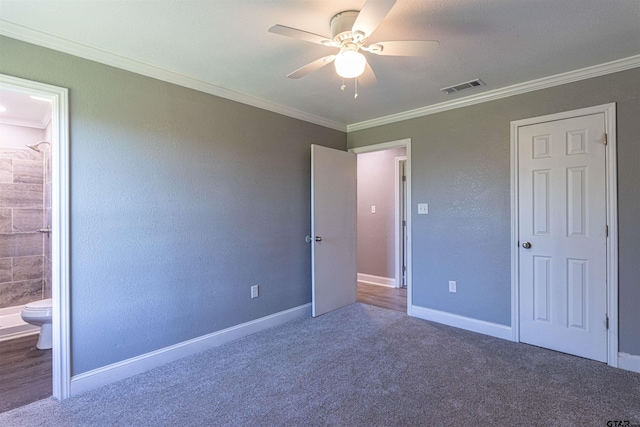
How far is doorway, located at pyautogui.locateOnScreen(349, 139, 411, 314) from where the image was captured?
5.04 m

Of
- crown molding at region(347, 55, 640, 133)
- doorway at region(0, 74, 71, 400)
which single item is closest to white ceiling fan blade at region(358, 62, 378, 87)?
crown molding at region(347, 55, 640, 133)

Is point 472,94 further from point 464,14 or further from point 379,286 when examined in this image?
point 379,286

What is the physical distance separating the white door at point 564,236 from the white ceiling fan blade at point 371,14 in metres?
2.09

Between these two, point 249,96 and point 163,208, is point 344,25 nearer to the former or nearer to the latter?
point 249,96

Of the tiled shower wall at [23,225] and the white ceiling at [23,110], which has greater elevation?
the white ceiling at [23,110]

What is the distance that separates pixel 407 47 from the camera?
1736 mm

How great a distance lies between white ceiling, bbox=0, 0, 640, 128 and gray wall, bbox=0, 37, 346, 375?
0.24 m

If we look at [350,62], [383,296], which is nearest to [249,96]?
[350,62]

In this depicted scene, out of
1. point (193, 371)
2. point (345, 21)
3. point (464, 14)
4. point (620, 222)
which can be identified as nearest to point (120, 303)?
point (193, 371)

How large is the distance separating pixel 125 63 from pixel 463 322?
12.5ft

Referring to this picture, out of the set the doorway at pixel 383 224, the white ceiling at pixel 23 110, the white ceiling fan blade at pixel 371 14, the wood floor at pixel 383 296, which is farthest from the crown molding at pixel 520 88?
the white ceiling at pixel 23 110

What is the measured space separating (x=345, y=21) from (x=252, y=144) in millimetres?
1679

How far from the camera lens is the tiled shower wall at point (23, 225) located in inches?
138

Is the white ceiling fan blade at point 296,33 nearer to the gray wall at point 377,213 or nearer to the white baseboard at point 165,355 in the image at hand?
the white baseboard at point 165,355
